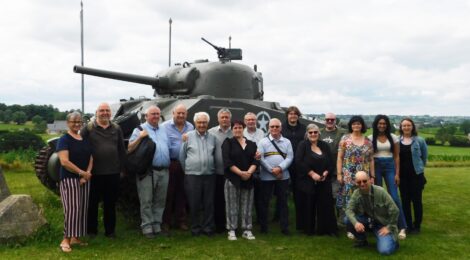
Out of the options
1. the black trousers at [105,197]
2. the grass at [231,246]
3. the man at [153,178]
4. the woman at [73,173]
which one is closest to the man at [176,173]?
the man at [153,178]

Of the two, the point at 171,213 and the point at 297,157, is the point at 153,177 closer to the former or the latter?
the point at 171,213

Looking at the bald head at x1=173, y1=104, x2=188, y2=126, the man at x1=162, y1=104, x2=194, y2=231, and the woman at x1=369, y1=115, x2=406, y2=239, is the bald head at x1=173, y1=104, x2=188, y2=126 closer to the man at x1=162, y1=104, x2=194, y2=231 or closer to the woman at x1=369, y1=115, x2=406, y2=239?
the man at x1=162, y1=104, x2=194, y2=231

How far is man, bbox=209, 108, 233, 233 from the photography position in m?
7.19

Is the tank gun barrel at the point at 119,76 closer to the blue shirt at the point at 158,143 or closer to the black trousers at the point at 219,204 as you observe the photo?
the blue shirt at the point at 158,143

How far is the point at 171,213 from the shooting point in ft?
25.7

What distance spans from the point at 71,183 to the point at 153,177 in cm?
117

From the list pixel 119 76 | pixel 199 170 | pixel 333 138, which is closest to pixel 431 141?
pixel 119 76

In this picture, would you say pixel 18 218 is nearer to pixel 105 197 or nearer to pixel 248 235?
pixel 105 197

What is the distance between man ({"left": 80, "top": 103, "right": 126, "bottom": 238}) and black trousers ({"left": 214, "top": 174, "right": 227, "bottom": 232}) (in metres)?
1.42

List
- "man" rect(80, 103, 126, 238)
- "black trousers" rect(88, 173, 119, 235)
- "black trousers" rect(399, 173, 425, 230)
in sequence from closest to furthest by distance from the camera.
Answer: "man" rect(80, 103, 126, 238)
"black trousers" rect(88, 173, 119, 235)
"black trousers" rect(399, 173, 425, 230)

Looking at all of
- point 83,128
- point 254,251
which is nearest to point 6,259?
point 83,128

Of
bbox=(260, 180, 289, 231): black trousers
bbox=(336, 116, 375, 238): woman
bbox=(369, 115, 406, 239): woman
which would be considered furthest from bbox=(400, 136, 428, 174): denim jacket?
bbox=(260, 180, 289, 231): black trousers

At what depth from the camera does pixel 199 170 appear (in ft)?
22.9

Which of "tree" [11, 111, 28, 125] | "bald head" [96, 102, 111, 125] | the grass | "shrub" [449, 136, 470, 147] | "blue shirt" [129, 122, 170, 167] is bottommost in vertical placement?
the grass
